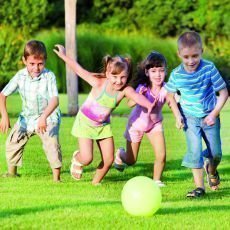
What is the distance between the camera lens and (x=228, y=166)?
12.2 metres

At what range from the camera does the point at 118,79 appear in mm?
10055

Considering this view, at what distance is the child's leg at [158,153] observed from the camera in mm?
10453

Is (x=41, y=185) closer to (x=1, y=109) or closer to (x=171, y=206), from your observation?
(x=1, y=109)

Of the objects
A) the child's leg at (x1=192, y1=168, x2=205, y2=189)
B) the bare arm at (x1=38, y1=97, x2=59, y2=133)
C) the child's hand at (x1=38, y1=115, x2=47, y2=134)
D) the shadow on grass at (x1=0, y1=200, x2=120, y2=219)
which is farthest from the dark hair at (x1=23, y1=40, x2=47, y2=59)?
the shadow on grass at (x1=0, y1=200, x2=120, y2=219)

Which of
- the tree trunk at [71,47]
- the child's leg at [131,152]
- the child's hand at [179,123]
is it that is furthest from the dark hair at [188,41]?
the tree trunk at [71,47]

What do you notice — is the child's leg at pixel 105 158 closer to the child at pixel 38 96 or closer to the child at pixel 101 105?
the child at pixel 101 105

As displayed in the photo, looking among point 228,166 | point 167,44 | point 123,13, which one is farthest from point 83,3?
point 228,166

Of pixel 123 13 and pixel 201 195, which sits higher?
pixel 201 195

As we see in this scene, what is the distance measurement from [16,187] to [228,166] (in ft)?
11.6

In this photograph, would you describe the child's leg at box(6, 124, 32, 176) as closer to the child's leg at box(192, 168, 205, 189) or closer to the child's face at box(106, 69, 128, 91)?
the child's face at box(106, 69, 128, 91)

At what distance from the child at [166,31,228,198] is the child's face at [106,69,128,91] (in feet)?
2.10

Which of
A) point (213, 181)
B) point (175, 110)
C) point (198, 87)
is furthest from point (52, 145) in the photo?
point (198, 87)

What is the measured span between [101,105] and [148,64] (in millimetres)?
758

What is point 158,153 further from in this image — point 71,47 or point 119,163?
point 71,47
